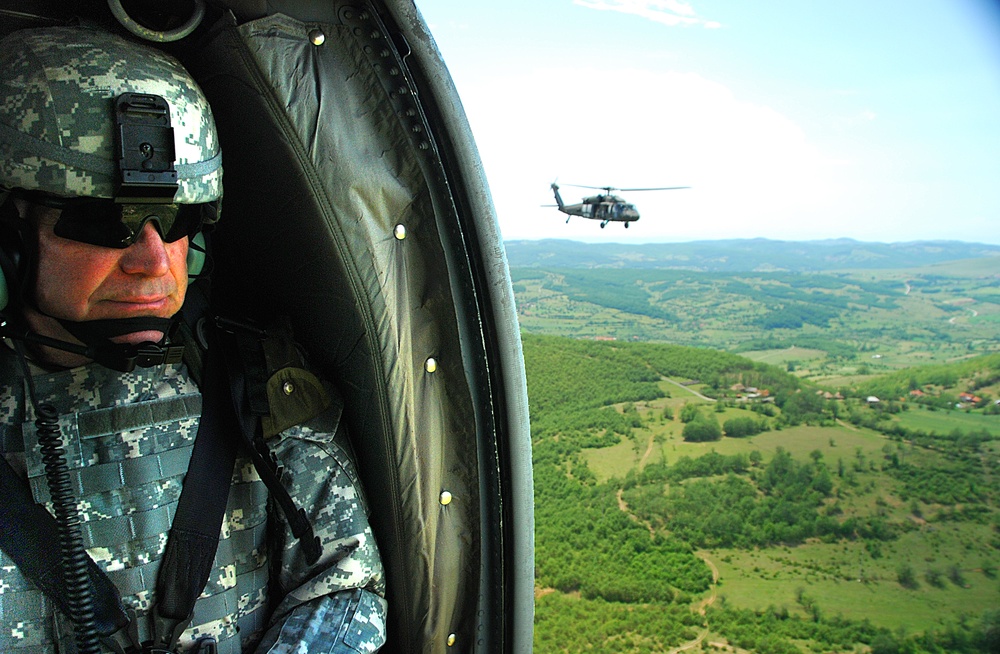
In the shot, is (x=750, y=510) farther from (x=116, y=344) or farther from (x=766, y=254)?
(x=766, y=254)

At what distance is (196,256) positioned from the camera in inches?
51.2

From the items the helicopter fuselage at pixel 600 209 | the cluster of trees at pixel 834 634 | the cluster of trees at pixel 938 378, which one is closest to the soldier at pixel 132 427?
the cluster of trees at pixel 834 634

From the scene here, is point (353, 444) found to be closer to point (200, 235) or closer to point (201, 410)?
point (201, 410)

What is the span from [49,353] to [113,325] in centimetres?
16

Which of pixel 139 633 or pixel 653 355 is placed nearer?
pixel 139 633

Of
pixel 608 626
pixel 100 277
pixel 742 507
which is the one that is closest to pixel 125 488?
pixel 100 277

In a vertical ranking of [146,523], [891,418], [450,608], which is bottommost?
[891,418]

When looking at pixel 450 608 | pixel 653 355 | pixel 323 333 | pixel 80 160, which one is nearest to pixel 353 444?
pixel 323 333

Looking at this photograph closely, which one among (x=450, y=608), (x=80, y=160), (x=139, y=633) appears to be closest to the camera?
(x=80, y=160)

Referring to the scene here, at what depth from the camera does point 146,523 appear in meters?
1.23

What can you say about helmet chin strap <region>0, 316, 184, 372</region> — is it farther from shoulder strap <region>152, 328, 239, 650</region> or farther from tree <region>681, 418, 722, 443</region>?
tree <region>681, 418, 722, 443</region>

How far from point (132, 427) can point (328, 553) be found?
15.1 inches

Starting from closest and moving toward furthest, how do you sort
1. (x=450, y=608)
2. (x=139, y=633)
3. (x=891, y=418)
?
1. (x=139, y=633)
2. (x=450, y=608)
3. (x=891, y=418)

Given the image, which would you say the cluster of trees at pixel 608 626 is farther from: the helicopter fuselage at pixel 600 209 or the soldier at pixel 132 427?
the soldier at pixel 132 427
